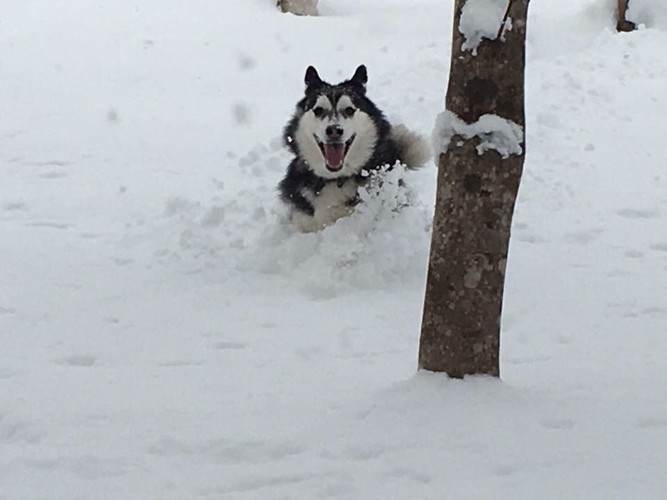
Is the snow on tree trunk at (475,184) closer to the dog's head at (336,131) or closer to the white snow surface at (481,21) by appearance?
the white snow surface at (481,21)

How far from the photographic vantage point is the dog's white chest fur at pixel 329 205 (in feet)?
20.3

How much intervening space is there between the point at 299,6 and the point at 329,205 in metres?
9.46

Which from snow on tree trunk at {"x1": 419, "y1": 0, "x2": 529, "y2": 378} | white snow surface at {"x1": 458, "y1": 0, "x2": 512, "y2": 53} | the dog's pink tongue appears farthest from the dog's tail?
white snow surface at {"x1": 458, "y1": 0, "x2": 512, "y2": 53}

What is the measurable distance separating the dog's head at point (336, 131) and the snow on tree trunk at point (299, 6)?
29.4ft

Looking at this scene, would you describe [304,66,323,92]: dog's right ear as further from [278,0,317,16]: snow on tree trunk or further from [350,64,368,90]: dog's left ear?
[278,0,317,16]: snow on tree trunk

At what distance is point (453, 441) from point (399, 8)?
13273 mm

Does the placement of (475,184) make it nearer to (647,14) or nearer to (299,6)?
(647,14)

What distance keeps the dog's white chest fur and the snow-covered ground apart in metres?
0.11

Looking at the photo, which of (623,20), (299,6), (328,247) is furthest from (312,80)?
(299,6)

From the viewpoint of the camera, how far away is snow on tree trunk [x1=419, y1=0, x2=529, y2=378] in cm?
369

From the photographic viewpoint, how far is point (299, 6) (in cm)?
1498

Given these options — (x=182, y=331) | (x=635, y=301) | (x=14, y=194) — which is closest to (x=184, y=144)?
(x=14, y=194)

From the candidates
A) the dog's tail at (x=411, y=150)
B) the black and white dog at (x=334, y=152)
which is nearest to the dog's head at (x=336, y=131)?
the black and white dog at (x=334, y=152)

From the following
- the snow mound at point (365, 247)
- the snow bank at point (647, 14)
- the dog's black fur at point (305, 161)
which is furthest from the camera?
the snow bank at point (647, 14)
